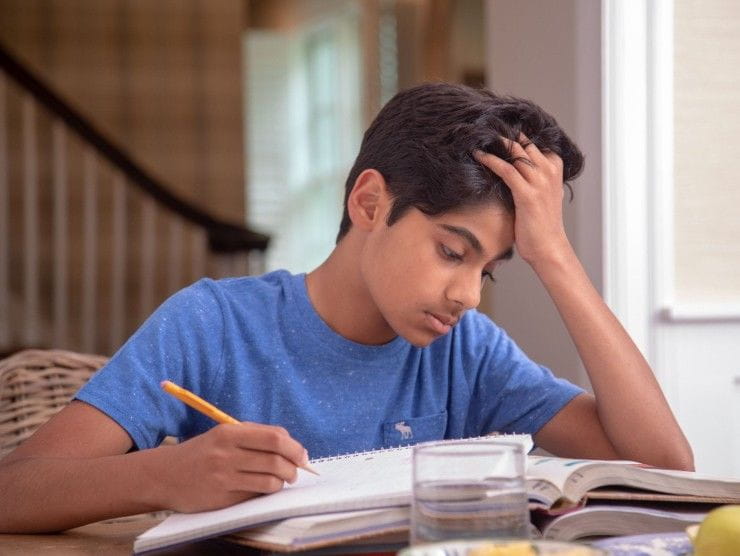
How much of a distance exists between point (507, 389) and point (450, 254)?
0.31 meters

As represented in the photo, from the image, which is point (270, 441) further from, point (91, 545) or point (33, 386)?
point (33, 386)

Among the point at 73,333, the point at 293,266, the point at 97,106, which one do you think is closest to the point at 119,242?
the point at 73,333

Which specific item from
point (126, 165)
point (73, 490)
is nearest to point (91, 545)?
point (73, 490)

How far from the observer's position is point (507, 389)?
4.76 ft

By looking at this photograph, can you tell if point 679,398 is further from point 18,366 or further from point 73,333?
point 73,333

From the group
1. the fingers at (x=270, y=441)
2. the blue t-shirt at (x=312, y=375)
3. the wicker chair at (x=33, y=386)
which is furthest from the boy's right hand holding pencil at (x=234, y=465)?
the wicker chair at (x=33, y=386)

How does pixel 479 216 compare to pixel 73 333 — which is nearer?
pixel 479 216

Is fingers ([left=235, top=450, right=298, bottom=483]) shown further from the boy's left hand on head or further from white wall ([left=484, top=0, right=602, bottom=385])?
white wall ([left=484, top=0, right=602, bottom=385])

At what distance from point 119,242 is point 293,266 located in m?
2.54

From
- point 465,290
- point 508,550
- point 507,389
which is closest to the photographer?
point 508,550

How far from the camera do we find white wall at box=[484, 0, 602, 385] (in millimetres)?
1862

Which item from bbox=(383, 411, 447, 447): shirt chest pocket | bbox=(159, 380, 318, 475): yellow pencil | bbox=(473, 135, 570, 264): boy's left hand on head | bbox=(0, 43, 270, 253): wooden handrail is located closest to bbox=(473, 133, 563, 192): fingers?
bbox=(473, 135, 570, 264): boy's left hand on head

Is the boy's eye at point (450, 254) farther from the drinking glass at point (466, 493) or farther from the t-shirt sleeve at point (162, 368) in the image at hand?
the drinking glass at point (466, 493)

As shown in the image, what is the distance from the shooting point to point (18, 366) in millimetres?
1583
